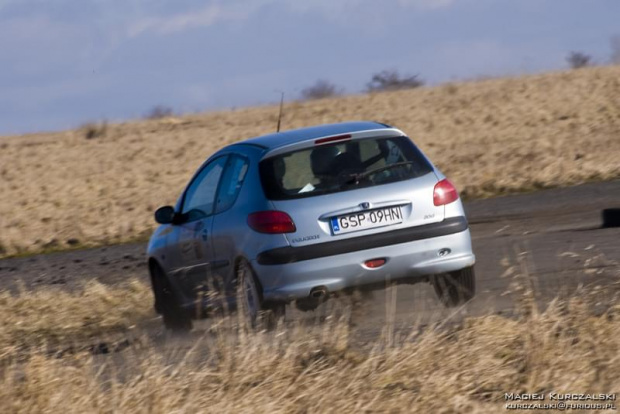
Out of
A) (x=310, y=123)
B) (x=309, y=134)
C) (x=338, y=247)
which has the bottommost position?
(x=310, y=123)

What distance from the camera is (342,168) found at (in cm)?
933

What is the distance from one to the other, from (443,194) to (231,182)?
1.78 metres

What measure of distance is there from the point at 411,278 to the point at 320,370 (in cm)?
238

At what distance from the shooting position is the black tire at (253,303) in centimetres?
912

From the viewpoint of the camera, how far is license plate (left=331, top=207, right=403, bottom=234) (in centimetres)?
895

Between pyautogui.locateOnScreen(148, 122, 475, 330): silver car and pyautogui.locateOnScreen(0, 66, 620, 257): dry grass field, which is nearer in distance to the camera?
pyautogui.locateOnScreen(148, 122, 475, 330): silver car

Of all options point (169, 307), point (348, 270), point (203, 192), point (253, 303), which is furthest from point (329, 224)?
point (169, 307)

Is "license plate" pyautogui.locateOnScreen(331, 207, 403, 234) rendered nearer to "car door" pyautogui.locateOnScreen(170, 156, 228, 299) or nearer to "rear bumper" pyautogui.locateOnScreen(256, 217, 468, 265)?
"rear bumper" pyautogui.locateOnScreen(256, 217, 468, 265)

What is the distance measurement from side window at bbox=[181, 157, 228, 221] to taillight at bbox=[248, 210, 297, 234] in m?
1.07

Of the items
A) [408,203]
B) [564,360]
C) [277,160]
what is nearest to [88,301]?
[277,160]

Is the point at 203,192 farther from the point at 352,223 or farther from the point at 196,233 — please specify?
A: the point at 352,223

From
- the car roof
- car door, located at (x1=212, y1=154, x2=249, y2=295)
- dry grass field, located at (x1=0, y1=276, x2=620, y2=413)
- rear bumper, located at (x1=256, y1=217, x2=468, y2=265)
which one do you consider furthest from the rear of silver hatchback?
dry grass field, located at (x1=0, y1=276, x2=620, y2=413)

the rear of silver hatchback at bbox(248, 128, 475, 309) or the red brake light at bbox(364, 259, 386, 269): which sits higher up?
the rear of silver hatchback at bbox(248, 128, 475, 309)

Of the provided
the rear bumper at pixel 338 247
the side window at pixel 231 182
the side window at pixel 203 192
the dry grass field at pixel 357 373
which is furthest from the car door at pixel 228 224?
the dry grass field at pixel 357 373
